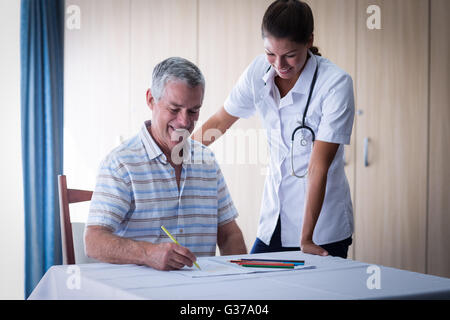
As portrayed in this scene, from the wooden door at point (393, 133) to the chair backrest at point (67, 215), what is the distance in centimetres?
175

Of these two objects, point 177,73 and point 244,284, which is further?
point 177,73

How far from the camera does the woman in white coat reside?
163cm

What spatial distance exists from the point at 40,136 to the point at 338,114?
2.42 metres

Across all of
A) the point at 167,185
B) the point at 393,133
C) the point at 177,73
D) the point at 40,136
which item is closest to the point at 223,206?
the point at 167,185

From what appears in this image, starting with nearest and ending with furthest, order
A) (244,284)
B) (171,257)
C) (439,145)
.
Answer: (244,284), (171,257), (439,145)

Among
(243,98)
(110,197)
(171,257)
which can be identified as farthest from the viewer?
(243,98)

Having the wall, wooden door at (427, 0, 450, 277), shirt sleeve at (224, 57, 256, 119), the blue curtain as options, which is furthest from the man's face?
the wall

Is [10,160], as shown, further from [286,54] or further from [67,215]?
[286,54]

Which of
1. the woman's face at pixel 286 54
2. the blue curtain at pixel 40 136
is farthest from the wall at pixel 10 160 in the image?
the woman's face at pixel 286 54

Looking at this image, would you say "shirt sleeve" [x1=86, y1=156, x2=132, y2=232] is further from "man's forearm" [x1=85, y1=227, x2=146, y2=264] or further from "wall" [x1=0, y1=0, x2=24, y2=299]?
"wall" [x1=0, y1=0, x2=24, y2=299]

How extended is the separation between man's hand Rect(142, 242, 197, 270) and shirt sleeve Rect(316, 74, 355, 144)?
71 cm

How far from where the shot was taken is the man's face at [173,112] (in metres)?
1.55

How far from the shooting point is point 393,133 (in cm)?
294
